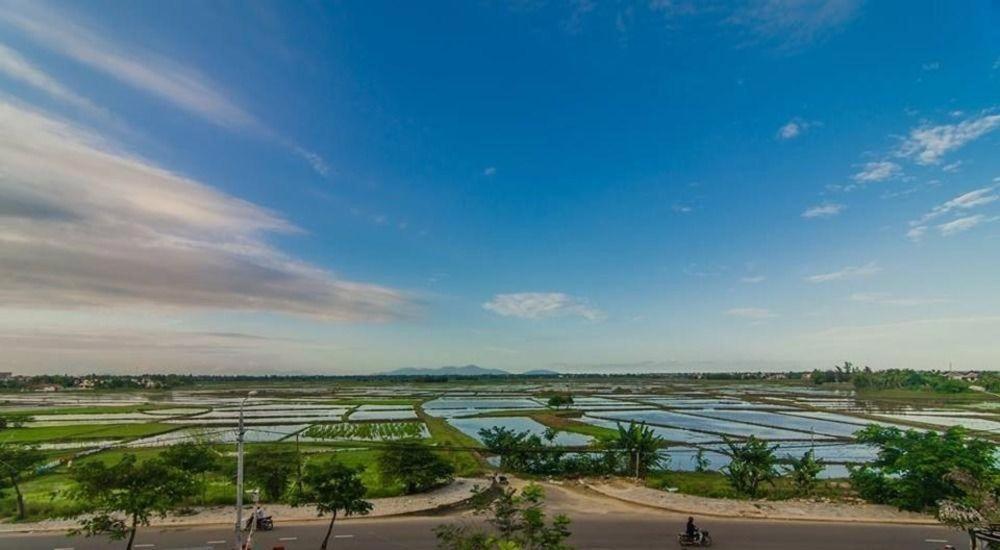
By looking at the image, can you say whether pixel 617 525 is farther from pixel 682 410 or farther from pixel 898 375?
pixel 898 375

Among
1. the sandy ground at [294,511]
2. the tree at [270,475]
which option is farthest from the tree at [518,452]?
the tree at [270,475]

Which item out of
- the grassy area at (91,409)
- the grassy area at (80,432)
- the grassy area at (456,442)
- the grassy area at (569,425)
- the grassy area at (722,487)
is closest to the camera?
the grassy area at (722,487)

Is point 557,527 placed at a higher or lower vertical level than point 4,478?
higher

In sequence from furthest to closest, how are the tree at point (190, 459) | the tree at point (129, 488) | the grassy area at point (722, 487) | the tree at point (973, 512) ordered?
the grassy area at point (722, 487) < the tree at point (190, 459) < the tree at point (129, 488) < the tree at point (973, 512)

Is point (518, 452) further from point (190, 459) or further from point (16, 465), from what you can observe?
point (16, 465)

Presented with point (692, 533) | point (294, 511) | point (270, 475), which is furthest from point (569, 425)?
point (692, 533)

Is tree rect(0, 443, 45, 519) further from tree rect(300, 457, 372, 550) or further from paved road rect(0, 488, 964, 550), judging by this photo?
tree rect(300, 457, 372, 550)

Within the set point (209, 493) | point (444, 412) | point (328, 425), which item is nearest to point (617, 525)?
point (209, 493)

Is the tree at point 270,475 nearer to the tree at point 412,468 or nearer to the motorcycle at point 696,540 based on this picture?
the tree at point 412,468
